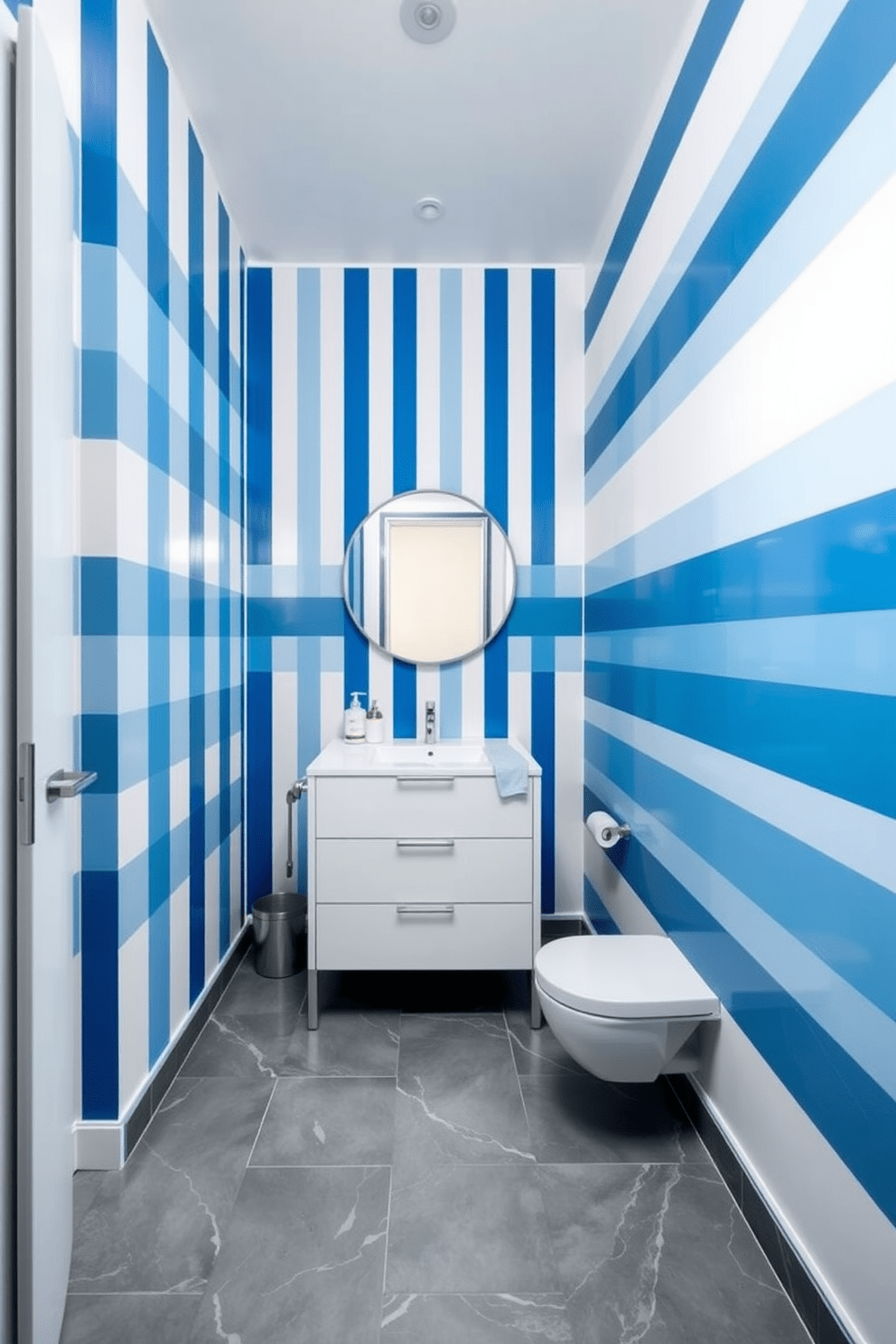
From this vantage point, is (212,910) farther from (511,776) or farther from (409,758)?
(511,776)

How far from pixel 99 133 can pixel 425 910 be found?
2.03 metres

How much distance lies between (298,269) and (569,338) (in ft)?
3.53

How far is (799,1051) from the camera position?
3.99ft

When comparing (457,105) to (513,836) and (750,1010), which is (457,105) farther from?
(750,1010)

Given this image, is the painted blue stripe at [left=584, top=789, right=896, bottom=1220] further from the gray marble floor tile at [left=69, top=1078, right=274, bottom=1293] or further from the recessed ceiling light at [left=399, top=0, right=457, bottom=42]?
the recessed ceiling light at [left=399, top=0, right=457, bottom=42]

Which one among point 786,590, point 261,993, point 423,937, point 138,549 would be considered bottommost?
point 261,993

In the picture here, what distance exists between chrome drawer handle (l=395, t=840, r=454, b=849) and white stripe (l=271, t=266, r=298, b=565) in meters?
1.35

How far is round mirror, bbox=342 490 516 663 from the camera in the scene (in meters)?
2.79

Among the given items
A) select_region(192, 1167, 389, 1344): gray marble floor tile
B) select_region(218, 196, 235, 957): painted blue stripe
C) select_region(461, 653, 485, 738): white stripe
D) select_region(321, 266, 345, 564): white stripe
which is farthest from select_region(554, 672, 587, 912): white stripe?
select_region(192, 1167, 389, 1344): gray marble floor tile

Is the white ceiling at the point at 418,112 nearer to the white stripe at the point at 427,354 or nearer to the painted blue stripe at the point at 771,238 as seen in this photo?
the white stripe at the point at 427,354

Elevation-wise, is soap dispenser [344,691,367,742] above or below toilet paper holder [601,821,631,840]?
above

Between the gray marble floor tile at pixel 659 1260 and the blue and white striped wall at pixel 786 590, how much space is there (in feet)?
0.45

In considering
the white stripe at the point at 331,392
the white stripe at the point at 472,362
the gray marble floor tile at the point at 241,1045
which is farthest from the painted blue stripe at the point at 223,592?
the white stripe at the point at 472,362

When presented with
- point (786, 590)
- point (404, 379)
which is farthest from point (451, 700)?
point (786, 590)
